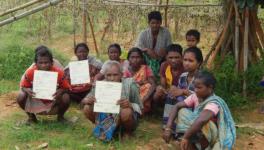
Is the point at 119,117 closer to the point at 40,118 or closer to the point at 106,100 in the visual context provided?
the point at 106,100

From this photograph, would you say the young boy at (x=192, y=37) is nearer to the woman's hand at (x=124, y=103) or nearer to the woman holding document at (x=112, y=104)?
the woman holding document at (x=112, y=104)

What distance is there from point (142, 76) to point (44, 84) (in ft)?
4.15

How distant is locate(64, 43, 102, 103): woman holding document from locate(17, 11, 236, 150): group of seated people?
0.5 inches

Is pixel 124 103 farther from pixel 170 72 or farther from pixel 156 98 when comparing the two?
pixel 170 72

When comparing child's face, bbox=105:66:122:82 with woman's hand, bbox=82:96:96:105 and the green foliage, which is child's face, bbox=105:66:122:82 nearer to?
woman's hand, bbox=82:96:96:105

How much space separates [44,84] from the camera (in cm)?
509

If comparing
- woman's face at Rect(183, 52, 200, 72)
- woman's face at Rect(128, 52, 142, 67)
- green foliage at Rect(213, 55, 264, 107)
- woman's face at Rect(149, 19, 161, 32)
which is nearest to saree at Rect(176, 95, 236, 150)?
woman's face at Rect(183, 52, 200, 72)

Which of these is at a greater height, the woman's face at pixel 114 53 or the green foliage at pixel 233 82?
the woman's face at pixel 114 53

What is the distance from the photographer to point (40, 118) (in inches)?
222

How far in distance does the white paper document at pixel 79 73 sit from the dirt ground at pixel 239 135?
888mm

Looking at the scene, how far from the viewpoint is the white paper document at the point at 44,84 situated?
5.09 metres

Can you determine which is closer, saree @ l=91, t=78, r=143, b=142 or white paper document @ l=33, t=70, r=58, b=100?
saree @ l=91, t=78, r=143, b=142

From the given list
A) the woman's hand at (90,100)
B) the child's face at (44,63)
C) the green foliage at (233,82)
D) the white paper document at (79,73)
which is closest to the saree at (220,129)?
the woman's hand at (90,100)

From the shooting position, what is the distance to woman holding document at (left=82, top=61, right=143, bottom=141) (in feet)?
15.2
